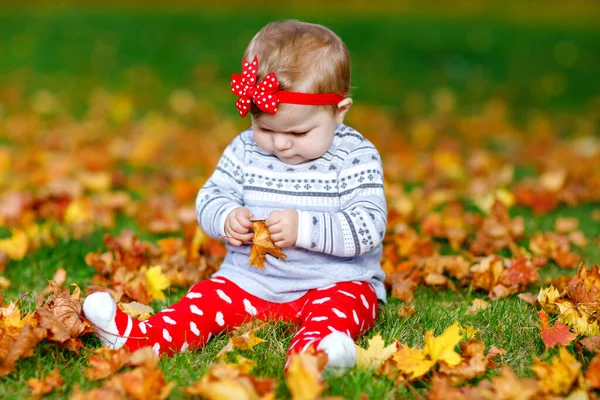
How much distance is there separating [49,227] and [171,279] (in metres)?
0.97

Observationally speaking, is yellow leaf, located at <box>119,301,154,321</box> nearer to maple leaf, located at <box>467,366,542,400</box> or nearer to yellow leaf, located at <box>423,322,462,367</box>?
yellow leaf, located at <box>423,322,462,367</box>

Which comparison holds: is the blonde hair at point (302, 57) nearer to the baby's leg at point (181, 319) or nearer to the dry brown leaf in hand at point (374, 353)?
the baby's leg at point (181, 319)

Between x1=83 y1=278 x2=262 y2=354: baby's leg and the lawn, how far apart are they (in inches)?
2.8

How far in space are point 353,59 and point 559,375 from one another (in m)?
8.36

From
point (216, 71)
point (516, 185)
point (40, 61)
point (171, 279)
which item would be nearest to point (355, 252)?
point (171, 279)

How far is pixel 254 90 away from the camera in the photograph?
257 cm

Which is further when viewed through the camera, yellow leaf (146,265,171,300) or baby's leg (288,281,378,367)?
yellow leaf (146,265,171,300)

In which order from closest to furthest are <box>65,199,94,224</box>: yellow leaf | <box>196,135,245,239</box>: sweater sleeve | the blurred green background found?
1. <box>196,135,245,239</box>: sweater sleeve
2. <box>65,199,94,224</box>: yellow leaf
3. the blurred green background

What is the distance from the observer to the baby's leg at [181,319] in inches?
95.4

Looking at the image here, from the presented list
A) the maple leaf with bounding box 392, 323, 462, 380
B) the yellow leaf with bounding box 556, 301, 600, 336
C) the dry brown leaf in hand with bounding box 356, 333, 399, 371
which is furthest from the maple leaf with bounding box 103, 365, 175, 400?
the yellow leaf with bounding box 556, 301, 600, 336

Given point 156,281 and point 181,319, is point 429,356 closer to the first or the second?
point 181,319

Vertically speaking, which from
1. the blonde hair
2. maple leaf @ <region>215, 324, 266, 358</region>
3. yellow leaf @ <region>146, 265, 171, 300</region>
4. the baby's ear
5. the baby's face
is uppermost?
the blonde hair

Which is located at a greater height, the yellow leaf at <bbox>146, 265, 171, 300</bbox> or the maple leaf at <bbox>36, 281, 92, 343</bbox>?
the maple leaf at <bbox>36, 281, 92, 343</bbox>

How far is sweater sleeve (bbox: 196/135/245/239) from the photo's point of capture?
282 centimetres
